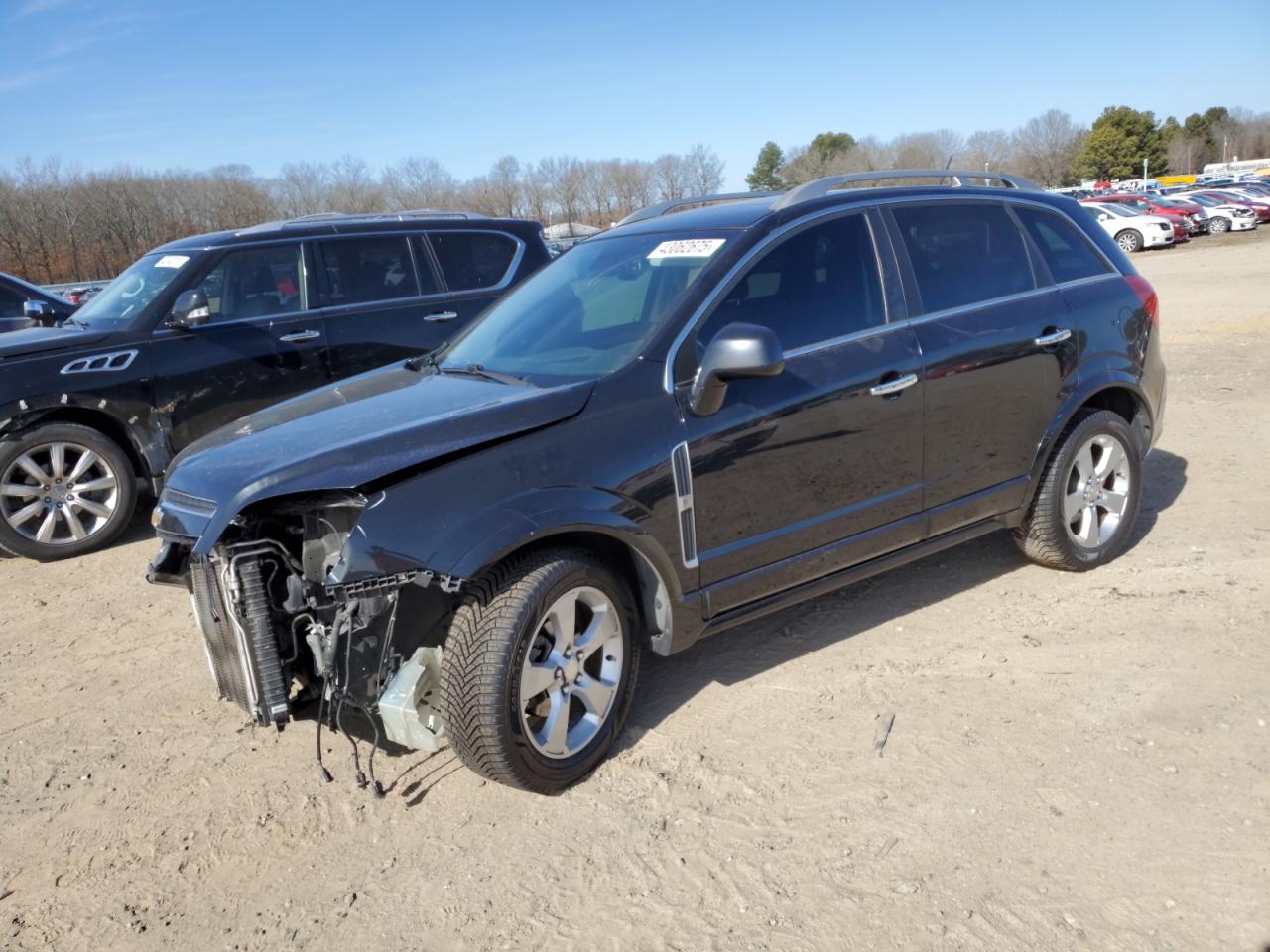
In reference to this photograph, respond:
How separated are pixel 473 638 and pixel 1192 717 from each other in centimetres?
262

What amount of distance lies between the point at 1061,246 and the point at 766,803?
130 inches

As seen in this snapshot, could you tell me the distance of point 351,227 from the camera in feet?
24.8

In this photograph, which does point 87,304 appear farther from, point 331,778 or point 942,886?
point 942,886

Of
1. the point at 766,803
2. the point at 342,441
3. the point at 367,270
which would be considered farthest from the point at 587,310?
the point at 367,270

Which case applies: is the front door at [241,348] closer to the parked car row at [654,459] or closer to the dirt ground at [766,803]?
the parked car row at [654,459]

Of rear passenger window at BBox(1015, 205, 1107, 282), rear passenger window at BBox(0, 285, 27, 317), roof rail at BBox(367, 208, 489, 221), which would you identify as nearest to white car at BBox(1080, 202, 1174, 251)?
roof rail at BBox(367, 208, 489, 221)

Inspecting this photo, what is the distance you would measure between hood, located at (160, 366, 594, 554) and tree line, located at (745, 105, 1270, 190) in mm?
80815

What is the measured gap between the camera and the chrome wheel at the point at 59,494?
6336 millimetres

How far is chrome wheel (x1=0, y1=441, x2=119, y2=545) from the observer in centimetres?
634

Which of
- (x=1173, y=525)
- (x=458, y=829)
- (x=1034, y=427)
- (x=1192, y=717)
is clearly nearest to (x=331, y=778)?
(x=458, y=829)

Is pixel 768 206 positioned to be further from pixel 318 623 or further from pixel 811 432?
pixel 318 623

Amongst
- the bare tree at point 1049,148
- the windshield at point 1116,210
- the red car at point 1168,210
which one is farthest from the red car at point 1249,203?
the bare tree at point 1049,148

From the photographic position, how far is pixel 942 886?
9.53 feet

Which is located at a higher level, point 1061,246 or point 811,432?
point 1061,246
